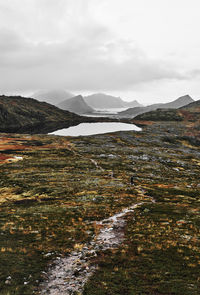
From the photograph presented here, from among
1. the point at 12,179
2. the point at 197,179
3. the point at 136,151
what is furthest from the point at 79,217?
the point at 136,151

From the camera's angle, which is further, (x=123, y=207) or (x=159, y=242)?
(x=123, y=207)

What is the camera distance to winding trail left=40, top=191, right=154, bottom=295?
13.7 meters

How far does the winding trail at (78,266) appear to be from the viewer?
44.8 ft

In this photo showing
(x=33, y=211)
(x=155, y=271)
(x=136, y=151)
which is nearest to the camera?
(x=155, y=271)

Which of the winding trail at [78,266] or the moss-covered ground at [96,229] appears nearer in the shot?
the winding trail at [78,266]

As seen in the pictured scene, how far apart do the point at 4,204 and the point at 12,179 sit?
20.2 meters

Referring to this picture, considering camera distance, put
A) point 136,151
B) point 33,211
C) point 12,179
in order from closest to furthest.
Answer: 1. point 33,211
2. point 12,179
3. point 136,151

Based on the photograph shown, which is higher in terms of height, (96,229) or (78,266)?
(78,266)

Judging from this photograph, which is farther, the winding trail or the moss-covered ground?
the moss-covered ground

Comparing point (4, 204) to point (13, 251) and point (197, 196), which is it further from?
point (197, 196)

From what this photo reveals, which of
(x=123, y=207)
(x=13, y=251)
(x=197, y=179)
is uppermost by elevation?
(x=13, y=251)

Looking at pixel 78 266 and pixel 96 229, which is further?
pixel 96 229

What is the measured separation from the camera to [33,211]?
30.9 metres

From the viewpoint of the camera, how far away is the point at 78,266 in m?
16.3
